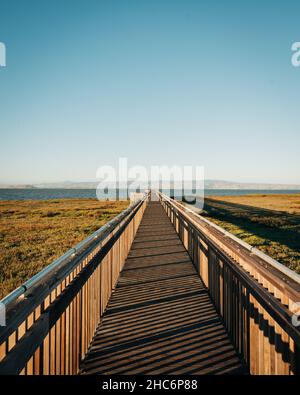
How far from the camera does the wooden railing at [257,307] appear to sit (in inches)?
86.6

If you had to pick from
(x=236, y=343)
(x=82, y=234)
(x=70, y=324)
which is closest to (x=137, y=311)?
(x=236, y=343)

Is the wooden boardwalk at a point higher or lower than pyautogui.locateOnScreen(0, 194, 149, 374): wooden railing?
lower

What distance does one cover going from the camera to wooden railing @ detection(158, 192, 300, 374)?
220 centimetres

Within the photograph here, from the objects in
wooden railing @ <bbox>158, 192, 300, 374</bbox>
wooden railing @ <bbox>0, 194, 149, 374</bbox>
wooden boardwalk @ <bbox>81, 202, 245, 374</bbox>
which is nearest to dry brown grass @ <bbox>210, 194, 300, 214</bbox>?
wooden boardwalk @ <bbox>81, 202, 245, 374</bbox>

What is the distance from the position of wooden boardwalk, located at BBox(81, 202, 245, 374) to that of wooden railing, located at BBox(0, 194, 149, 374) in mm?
293

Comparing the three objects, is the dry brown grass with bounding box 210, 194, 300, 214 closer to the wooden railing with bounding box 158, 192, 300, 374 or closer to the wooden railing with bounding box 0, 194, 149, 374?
the wooden railing with bounding box 158, 192, 300, 374

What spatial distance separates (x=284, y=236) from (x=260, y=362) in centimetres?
1233

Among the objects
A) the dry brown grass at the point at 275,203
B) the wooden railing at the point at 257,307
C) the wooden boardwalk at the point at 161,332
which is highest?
the wooden railing at the point at 257,307

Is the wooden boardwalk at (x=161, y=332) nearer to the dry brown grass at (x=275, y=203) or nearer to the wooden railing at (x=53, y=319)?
the wooden railing at (x=53, y=319)

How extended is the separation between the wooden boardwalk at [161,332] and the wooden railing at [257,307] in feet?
0.89

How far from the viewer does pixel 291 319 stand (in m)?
2.03

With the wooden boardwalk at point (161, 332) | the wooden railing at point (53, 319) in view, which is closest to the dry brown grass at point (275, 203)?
the wooden boardwalk at point (161, 332)

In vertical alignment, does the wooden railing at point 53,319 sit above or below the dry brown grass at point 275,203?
above

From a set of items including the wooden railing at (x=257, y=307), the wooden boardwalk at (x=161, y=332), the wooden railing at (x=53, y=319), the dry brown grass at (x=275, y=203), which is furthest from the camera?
the dry brown grass at (x=275, y=203)
